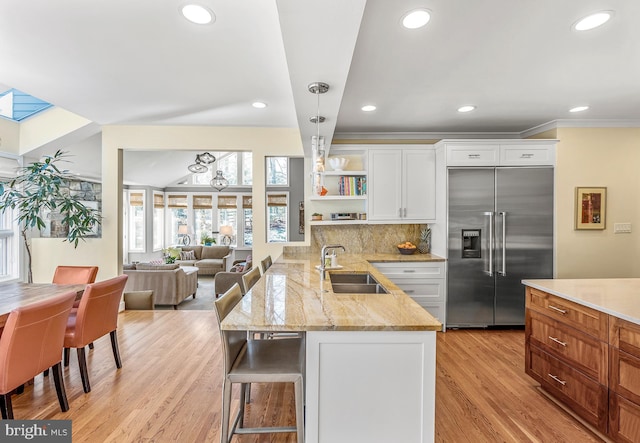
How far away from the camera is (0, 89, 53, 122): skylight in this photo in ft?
13.8

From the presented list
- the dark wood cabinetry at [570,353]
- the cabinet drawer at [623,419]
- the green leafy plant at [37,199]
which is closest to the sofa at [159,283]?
the green leafy plant at [37,199]

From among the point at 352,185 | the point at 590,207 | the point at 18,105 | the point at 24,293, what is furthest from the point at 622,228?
the point at 18,105

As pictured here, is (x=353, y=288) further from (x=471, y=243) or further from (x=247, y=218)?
(x=247, y=218)

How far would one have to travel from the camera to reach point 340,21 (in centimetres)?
143

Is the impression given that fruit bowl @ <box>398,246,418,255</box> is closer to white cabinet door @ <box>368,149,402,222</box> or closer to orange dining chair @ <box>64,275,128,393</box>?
white cabinet door @ <box>368,149,402,222</box>

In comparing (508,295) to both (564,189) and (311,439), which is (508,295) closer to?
(564,189)

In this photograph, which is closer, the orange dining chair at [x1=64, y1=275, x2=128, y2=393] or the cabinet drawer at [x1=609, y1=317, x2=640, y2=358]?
the cabinet drawer at [x1=609, y1=317, x2=640, y2=358]

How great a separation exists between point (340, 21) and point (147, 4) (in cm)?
122

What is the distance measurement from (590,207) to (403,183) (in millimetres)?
2252

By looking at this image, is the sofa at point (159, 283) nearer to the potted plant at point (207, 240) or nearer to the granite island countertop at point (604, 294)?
the potted plant at point (207, 240)

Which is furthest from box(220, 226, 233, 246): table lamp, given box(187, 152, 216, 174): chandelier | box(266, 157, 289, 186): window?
box(187, 152, 216, 174): chandelier

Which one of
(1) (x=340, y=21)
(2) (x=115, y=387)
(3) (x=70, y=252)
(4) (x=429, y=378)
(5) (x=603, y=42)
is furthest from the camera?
(3) (x=70, y=252)

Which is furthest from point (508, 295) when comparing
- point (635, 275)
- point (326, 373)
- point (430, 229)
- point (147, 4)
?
point (147, 4)

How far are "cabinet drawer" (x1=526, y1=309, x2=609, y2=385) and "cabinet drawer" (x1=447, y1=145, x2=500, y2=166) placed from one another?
6.40 feet
